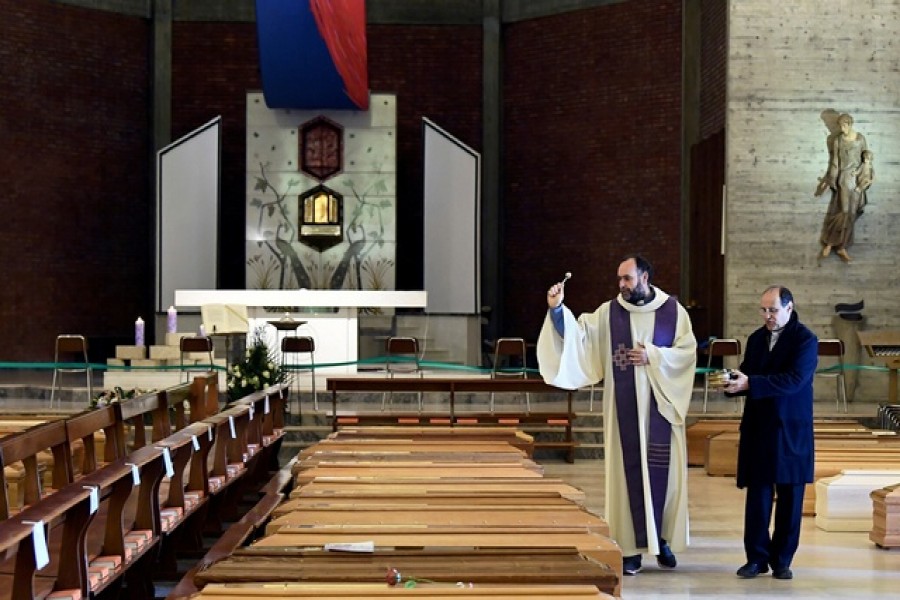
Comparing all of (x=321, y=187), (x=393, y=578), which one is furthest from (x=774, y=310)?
(x=321, y=187)

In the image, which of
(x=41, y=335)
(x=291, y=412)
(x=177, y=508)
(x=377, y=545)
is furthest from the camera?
(x=41, y=335)

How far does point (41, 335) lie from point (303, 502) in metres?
13.4

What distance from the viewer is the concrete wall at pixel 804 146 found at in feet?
50.0

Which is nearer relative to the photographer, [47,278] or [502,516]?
[502,516]

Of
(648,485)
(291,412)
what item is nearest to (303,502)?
(648,485)

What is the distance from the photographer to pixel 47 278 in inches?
691

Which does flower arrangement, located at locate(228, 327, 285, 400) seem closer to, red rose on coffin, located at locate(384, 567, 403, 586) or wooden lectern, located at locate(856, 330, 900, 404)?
wooden lectern, located at locate(856, 330, 900, 404)

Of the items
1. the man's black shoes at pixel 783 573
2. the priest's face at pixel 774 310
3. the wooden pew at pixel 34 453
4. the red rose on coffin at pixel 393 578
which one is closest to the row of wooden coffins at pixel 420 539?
the red rose on coffin at pixel 393 578

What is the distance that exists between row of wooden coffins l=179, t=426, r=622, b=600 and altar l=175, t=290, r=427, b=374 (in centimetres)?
912

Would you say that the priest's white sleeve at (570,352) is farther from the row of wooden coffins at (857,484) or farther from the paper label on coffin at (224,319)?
the paper label on coffin at (224,319)

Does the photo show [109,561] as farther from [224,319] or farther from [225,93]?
[225,93]

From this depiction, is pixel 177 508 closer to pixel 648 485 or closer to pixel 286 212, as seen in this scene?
pixel 648 485

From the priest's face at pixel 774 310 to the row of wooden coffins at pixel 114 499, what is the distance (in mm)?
2694

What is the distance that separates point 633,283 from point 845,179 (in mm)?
9275
